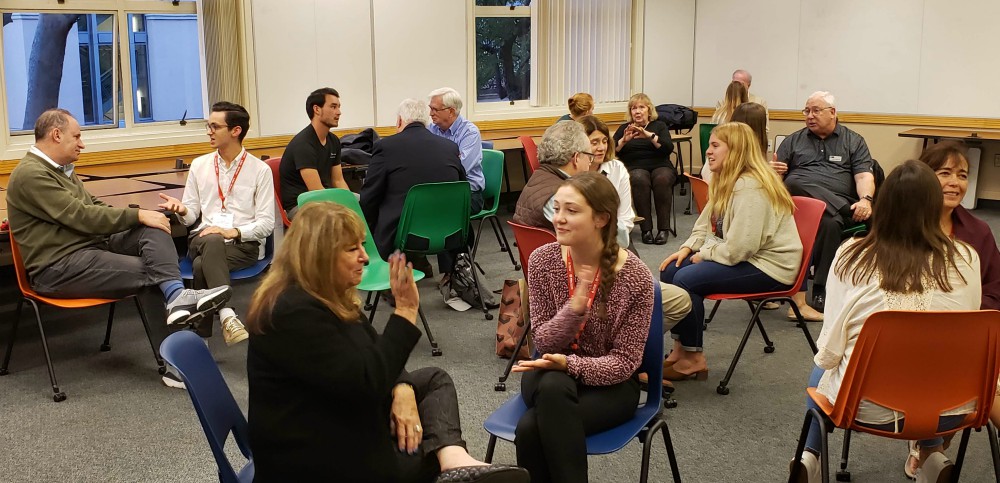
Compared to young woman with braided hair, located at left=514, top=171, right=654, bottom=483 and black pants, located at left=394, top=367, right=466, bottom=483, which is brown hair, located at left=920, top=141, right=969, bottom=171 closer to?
young woman with braided hair, located at left=514, top=171, right=654, bottom=483

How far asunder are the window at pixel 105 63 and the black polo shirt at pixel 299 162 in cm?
186

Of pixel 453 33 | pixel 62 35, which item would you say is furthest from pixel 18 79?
pixel 453 33

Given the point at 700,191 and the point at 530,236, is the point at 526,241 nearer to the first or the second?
the point at 530,236

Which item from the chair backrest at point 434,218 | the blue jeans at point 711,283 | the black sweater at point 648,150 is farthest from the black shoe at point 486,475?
the black sweater at point 648,150

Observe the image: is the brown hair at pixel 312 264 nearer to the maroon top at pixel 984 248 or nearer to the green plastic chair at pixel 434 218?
the maroon top at pixel 984 248

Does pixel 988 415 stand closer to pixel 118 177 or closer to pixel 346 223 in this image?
pixel 346 223

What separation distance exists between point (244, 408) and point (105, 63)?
376 cm

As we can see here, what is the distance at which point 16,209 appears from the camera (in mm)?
4145

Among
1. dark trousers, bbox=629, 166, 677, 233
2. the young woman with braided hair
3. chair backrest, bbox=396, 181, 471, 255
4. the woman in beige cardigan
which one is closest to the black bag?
dark trousers, bbox=629, 166, 677, 233

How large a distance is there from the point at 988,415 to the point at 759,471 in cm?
88

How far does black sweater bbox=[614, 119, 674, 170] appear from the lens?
7.80 m

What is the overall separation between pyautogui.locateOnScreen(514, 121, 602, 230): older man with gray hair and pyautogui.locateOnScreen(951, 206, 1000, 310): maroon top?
1537 mm

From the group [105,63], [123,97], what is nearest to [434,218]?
[123,97]

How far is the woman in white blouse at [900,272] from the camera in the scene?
260 centimetres
